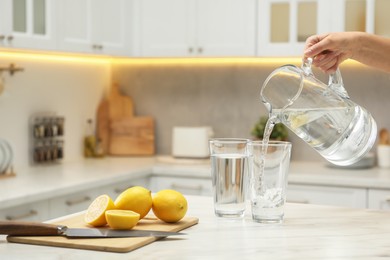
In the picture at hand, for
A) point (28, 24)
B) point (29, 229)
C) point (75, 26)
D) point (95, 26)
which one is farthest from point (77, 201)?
point (29, 229)

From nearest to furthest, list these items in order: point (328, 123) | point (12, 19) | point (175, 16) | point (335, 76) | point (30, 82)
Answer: point (328, 123) → point (335, 76) → point (12, 19) → point (30, 82) → point (175, 16)

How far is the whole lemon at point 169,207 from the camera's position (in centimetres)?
163

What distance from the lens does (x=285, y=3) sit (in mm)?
3609

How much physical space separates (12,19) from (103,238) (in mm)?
1739

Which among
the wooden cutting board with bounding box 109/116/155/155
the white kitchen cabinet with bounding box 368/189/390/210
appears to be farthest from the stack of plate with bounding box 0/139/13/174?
the white kitchen cabinet with bounding box 368/189/390/210

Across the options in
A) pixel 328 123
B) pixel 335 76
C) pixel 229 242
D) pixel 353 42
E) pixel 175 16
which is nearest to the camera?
pixel 229 242

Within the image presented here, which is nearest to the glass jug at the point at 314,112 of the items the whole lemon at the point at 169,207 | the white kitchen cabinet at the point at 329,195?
the whole lemon at the point at 169,207

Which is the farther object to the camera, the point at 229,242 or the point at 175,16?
the point at 175,16

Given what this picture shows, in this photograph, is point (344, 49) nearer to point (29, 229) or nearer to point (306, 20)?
point (29, 229)

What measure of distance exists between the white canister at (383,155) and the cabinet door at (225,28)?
863 millimetres

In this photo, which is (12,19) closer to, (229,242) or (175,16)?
(175,16)

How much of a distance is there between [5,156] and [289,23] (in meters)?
1.62

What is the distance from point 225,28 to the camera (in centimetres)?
369

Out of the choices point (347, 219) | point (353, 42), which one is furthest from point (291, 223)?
point (353, 42)
